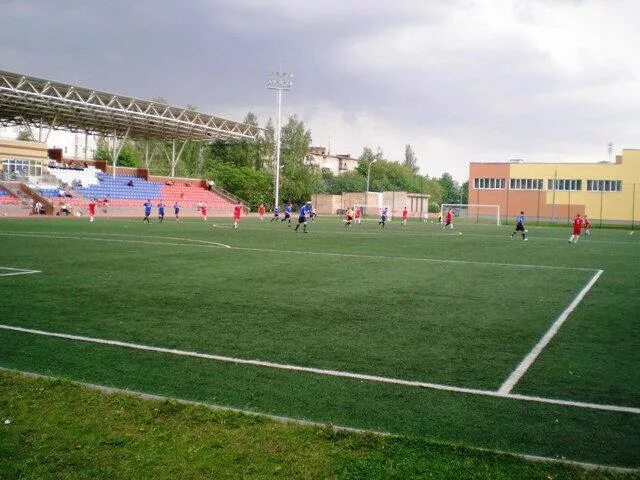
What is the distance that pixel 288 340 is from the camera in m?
8.38

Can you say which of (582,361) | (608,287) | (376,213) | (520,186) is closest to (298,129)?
(376,213)

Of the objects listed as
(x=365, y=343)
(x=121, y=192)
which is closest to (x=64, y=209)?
(x=121, y=192)

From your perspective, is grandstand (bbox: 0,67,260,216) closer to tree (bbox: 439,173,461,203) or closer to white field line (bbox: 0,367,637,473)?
white field line (bbox: 0,367,637,473)

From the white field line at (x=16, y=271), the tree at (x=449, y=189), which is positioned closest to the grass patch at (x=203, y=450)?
the white field line at (x=16, y=271)

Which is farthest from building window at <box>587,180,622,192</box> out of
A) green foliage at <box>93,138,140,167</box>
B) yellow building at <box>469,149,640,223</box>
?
green foliage at <box>93,138,140,167</box>

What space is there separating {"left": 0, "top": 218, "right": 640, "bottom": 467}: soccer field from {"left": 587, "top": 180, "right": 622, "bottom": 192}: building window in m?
70.1

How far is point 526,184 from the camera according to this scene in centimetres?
8444

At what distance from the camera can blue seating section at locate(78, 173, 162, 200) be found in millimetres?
58334

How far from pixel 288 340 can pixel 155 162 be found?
94646 millimetres

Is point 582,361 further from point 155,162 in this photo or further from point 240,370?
point 155,162

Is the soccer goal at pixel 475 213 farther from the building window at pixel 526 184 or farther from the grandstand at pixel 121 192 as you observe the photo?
the grandstand at pixel 121 192

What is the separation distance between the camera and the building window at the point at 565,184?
267 ft

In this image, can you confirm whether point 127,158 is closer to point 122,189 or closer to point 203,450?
point 122,189

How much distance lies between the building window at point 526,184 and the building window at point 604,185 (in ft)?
21.1
